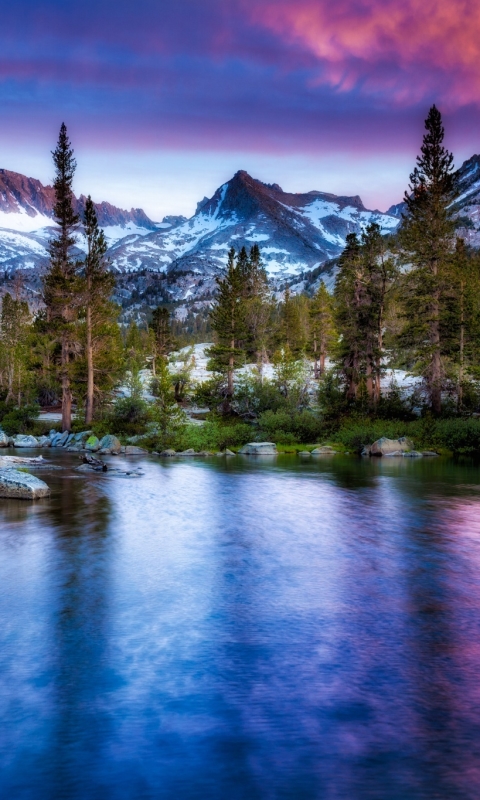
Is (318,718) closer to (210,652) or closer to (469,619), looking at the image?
(210,652)

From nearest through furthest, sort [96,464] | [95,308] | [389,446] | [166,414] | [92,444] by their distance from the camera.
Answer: [96,464], [389,446], [166,414], [92,444], [95,308]

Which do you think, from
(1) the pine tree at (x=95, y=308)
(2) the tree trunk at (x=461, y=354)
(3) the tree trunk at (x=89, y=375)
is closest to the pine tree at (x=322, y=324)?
(2) the tree trunk at (x=461, y=354)

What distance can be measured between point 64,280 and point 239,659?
42.4 meters

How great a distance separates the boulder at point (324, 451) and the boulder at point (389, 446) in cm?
304

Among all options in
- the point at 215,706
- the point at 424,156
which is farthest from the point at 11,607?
the point at 424,156

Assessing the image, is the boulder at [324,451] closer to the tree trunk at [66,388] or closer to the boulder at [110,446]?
the boulder at [110,446]

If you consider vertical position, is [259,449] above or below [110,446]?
below

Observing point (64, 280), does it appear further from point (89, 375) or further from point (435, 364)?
point (435, 364)

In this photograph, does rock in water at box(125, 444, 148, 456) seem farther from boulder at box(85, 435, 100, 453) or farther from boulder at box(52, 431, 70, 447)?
boulder at box(52, 431, 70, 447)

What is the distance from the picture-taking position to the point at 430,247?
143 feet

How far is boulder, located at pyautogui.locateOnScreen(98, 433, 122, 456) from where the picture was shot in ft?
132

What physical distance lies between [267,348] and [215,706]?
268 ft

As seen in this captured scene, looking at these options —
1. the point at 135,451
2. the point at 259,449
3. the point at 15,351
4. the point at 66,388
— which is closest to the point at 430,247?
the point at 259,449

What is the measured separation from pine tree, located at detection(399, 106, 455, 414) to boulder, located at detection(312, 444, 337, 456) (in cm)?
861
